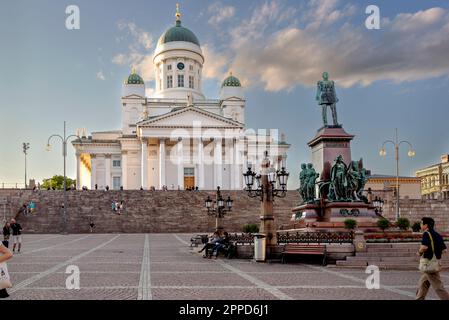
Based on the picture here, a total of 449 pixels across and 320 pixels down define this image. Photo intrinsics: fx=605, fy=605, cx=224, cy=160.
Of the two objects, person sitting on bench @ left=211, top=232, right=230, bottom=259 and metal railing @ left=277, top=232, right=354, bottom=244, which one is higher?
metal railing @ left=277, top=232, right=354, bottom=244

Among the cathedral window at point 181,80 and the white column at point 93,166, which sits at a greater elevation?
the cathedral window at point 181,80

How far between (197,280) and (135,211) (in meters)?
42.3

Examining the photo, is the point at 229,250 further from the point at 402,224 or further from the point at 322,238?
the point at 402,224

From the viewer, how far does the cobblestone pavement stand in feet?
41.7

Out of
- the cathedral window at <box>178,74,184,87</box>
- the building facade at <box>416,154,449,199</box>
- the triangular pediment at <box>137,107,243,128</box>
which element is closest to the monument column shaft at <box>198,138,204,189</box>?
the triangular pediment at <box>137,107,243,128</box>

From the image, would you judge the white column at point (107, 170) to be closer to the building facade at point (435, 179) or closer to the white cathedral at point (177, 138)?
the white cathedral at point (177, 138)

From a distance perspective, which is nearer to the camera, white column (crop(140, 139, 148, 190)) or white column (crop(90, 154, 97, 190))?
white column (crop(140, 139, 148, 190))

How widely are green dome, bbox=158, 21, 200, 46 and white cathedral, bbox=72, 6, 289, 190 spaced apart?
0.52 ft

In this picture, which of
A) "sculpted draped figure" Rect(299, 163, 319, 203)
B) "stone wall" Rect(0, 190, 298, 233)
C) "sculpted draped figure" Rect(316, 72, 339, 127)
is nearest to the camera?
"sculpted draped figure" Rect(299, 163, 319, 203)

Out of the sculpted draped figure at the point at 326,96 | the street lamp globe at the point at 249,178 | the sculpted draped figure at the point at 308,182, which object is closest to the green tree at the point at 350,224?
the sculpted draped figure at the point at 308,182

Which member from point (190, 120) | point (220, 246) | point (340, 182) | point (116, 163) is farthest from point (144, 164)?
point (220, 246)

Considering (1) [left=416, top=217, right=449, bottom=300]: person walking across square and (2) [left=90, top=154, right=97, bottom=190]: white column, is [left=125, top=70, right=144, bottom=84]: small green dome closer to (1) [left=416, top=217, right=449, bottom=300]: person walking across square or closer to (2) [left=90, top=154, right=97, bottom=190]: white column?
(2) [left=90, top=154, right=97, bottom=190]: white column

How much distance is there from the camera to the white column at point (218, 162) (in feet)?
263
